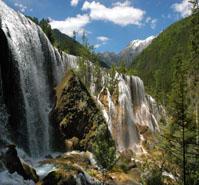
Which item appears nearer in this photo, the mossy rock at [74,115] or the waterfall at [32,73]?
the waterfall at [32,73]

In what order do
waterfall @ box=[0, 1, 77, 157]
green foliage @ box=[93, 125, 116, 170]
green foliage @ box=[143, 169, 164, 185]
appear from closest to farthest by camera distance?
green foliage @ box=[143, 169, 164, 185] → green foliage @ box=[93, 125, 116, 170] → waterfall @ box=[0, 1, 77, 157]

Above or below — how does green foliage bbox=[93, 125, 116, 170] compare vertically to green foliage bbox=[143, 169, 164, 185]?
above

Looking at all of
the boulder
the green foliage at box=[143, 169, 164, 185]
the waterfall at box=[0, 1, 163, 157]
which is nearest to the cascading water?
the waterfall at box=[0, 1, 163, 157]

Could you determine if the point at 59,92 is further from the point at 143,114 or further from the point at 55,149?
the point at 143,114

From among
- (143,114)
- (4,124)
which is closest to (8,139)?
(4,124)

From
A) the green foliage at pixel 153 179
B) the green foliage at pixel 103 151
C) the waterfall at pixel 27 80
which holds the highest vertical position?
the waterfall at pixel 27 80

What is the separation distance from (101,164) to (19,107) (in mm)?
12678

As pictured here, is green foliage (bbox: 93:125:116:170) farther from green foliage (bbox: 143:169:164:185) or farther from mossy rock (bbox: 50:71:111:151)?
mossy rock (bbox: 50:71:111:151)

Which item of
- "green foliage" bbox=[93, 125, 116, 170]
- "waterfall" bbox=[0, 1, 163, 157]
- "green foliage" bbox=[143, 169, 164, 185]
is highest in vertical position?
"waterfall" bbox=[0, 1, 163, 157]

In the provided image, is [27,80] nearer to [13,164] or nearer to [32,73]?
[32,73]

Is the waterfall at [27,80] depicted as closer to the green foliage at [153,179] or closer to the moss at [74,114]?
the moss at [74,114]

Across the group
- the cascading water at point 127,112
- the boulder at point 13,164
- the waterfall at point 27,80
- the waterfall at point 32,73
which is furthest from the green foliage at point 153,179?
the cascading water at point 127,112

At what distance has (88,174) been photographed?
1773 inches

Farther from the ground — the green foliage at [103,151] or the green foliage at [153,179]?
the green foliage at [103,151]
